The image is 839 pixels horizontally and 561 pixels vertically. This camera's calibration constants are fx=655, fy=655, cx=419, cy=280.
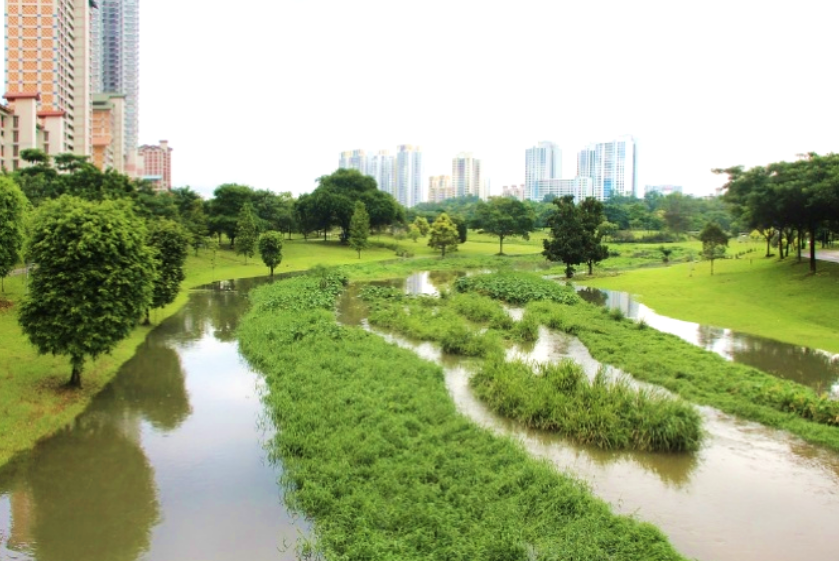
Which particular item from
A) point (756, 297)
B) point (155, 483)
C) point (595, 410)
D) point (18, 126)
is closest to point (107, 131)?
point (18, 126)

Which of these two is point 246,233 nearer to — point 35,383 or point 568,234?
point 568,234

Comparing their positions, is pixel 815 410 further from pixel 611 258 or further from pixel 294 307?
pixel 611 258

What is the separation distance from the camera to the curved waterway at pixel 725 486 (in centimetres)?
1041

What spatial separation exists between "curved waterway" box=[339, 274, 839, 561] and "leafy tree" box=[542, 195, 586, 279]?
31.2 m

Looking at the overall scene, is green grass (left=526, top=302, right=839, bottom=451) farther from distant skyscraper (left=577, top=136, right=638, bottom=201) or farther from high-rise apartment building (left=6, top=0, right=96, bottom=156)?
distant skyscraper (left=577, top=136, right=638, bottom=201)

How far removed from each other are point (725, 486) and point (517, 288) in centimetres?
2600

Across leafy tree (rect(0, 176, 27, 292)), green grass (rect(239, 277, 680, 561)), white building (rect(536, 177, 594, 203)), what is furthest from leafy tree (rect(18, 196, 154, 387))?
white building (rect(536, 177, 594, 203))

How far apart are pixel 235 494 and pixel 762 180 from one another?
36300mm

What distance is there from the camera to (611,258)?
207 feet

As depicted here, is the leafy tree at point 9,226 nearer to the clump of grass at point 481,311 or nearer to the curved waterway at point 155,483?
the curved waterway at point 155,483

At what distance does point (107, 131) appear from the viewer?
116 meters

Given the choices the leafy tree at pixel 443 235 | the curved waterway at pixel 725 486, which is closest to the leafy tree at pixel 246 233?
the leafy tree at pixel 443 235

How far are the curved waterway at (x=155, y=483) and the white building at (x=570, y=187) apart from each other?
167 meters

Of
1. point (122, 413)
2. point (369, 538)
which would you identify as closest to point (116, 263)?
point (122, 413)
